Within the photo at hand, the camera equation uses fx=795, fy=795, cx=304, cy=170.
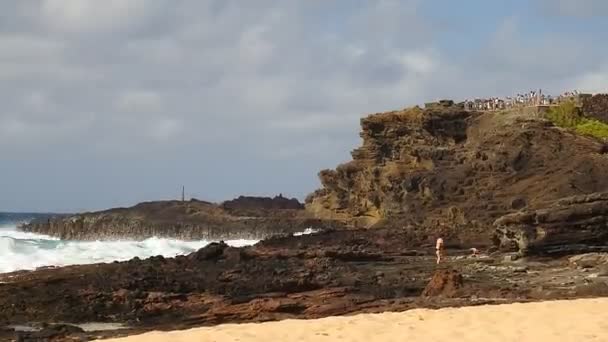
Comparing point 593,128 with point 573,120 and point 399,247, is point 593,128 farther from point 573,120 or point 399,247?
point 399,247

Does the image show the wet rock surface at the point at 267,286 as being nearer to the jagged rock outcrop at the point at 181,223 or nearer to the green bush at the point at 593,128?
the green bush at the point at 593,128

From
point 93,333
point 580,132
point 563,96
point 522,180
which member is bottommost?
point 93,333

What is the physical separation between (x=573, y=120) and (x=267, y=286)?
3008cm

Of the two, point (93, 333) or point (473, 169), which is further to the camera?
point (473, 169)

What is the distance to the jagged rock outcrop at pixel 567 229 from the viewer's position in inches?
864

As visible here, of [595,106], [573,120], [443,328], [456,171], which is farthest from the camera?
[595,106]

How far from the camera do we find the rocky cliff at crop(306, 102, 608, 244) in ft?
118

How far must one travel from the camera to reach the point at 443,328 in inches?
449

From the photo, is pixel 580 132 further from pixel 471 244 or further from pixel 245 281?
pixel 245 281

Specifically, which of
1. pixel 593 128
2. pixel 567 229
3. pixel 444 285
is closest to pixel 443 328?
pixel 444 285

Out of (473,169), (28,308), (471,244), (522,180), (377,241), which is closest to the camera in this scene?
(28,308)

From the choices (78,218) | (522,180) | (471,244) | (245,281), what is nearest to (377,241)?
(471,244)

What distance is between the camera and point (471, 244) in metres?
30.0

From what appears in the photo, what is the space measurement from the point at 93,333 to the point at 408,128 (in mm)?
39092
